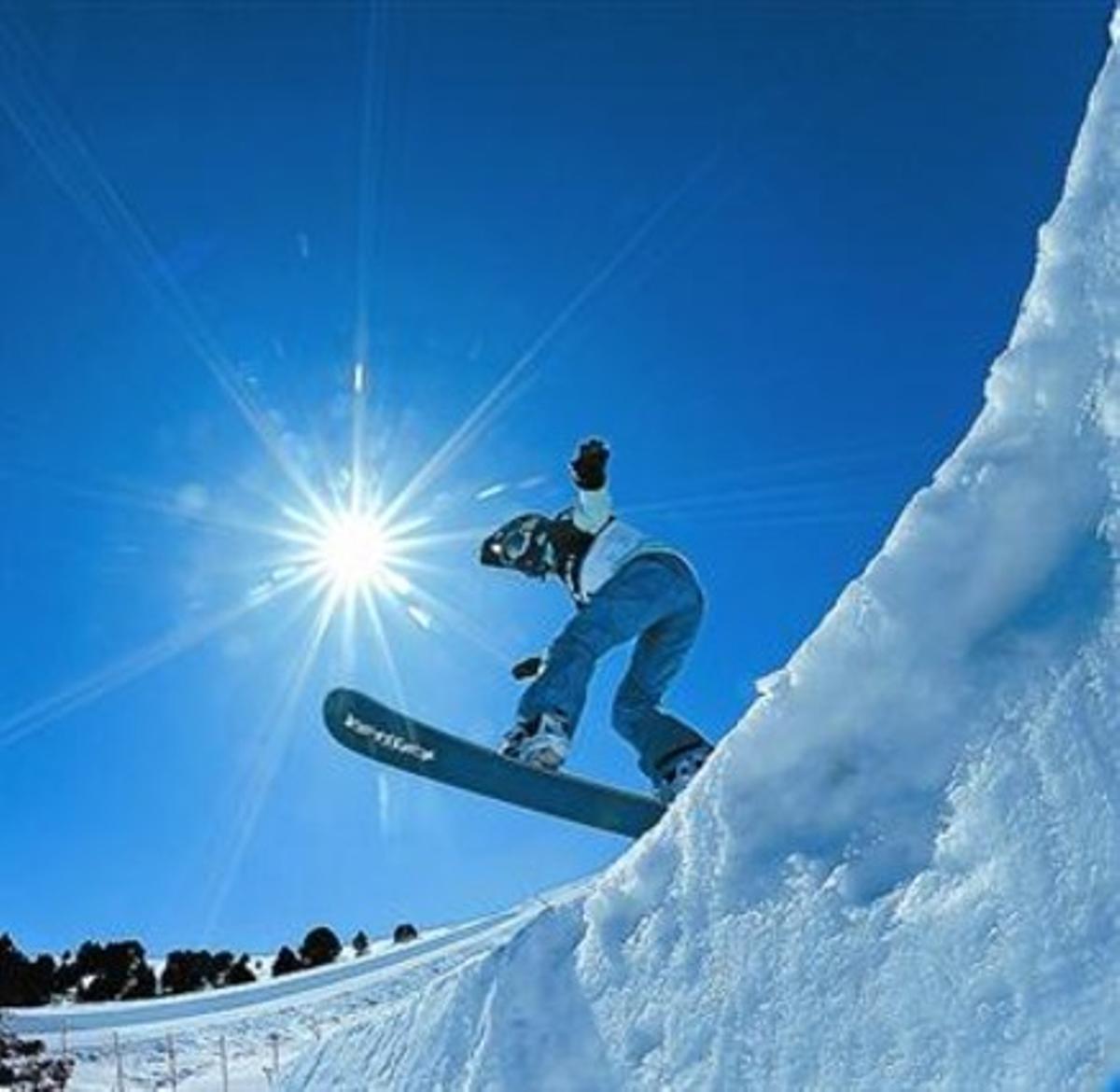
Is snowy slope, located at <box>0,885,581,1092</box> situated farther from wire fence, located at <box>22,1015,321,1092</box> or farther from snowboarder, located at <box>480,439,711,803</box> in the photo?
snowboarder, located at <box>480,439,711,803</box>

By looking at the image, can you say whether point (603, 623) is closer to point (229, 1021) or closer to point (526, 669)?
point (526, 669)

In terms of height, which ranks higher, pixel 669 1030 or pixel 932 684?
pixel 932 684

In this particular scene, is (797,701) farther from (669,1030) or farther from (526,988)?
(526,988)

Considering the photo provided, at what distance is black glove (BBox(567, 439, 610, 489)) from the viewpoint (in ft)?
25.8

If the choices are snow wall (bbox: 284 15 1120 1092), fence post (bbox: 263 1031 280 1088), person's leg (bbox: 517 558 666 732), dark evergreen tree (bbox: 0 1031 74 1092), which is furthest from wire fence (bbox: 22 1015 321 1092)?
snow wall (bbox: 284 15 1120 1092)

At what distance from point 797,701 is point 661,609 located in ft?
18.3

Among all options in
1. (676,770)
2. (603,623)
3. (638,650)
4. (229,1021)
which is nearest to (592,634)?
(603,623)

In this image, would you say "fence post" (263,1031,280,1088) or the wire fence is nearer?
"fence post" (263,1031,280,1088)

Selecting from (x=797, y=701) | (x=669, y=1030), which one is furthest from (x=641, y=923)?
(x=797, y=701)

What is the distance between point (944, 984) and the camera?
1.66 meters

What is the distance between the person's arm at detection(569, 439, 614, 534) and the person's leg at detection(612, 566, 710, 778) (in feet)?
1.75

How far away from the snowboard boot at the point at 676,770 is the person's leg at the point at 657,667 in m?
0.13

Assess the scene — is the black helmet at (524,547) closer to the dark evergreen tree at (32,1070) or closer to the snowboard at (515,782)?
the snowboard at (515,782)

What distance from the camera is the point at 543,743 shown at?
729cm
